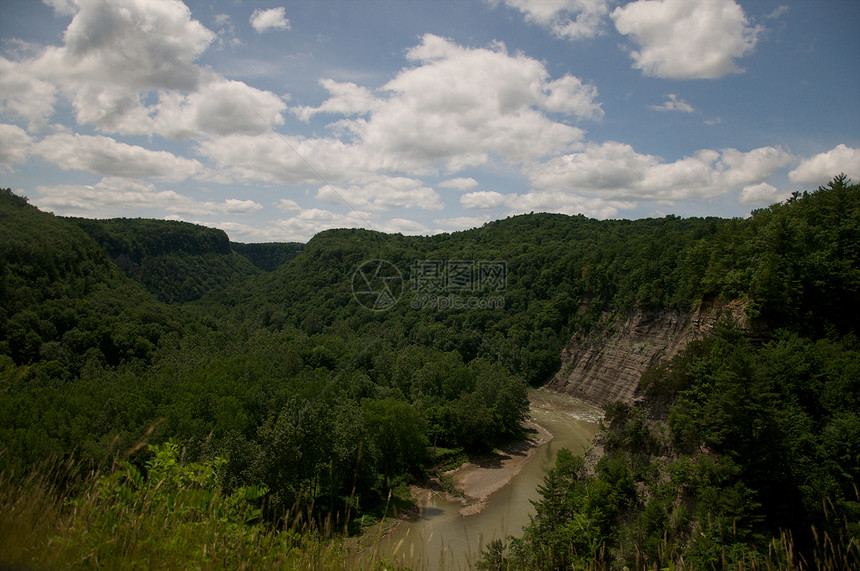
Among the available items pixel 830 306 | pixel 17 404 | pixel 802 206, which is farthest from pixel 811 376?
pixel 17 404

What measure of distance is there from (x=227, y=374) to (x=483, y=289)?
41943mm

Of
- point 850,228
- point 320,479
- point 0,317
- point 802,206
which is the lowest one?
point 320,479

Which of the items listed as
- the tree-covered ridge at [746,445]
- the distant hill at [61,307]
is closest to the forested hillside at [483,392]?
the tree-covered ridge at [746,445]

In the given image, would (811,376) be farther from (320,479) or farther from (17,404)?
(17,404)

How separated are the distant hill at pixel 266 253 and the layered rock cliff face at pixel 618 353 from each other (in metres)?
123

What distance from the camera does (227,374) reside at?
102 ft

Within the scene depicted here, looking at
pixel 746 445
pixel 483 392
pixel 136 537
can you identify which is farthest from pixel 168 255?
pixel 136 537

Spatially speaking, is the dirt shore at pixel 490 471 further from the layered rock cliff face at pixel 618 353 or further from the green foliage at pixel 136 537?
the green foliage at pixel 136 537

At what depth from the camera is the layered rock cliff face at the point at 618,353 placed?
39938 millimetres

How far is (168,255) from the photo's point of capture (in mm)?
111312

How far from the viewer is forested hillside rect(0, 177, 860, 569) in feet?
43.0

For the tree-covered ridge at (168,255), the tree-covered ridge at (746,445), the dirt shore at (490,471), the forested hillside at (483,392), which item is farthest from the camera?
the tree-covered ridge at (168,255)

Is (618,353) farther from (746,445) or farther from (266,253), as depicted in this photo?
(266,253)

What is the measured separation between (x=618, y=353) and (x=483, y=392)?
17272 millimetres
